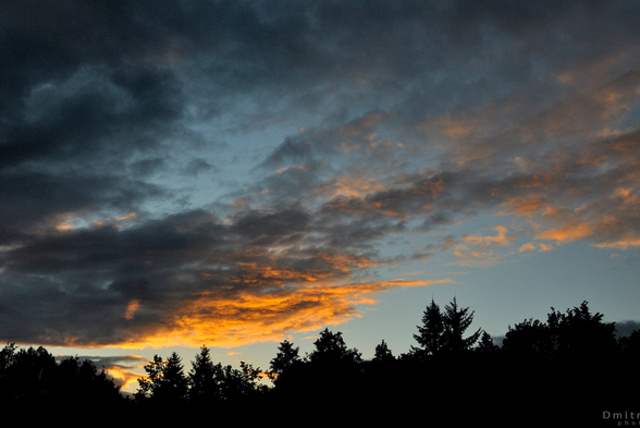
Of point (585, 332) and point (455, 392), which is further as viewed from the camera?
point (585, 332)

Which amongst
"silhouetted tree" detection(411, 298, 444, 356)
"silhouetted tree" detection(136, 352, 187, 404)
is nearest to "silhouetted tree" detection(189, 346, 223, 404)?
"silhouetted tree" detection(136, 352, 187, 404)

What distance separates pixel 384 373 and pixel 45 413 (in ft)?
198

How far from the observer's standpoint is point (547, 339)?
102 metres

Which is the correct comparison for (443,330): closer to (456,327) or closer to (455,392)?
(456,327)

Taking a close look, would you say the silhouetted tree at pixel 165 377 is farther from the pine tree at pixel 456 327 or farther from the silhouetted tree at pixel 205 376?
the pine tree at pixel 456 327

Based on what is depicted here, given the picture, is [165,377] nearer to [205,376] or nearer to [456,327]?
[205,376]

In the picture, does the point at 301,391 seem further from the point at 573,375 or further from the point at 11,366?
the point at 11,366

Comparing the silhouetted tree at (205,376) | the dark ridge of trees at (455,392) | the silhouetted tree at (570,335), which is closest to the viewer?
the dark ridge of trees at (455,392)

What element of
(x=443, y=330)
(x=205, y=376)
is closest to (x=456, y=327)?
(x=443, y=330)

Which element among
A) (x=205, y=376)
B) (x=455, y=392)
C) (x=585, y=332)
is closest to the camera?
(x=455, y=392)

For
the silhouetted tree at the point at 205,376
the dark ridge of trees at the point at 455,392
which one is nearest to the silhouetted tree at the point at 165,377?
the silhouetted tree at the point at 205,376

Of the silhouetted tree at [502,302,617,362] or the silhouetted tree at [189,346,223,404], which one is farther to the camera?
the silhouetted tree at [189,346,223,404]

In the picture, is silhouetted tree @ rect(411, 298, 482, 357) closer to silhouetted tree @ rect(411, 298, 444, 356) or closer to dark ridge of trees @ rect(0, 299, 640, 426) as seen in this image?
silhouetted tree @ rect(411, 298, 444, 356)

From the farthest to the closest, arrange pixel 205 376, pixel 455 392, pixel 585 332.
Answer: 1. pixel 205 376
2. pixel 585 332
3. pixel 455 392
